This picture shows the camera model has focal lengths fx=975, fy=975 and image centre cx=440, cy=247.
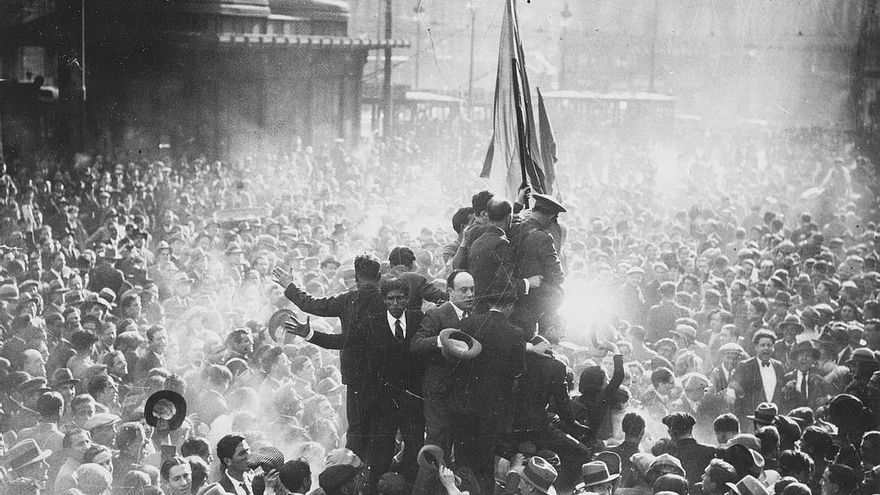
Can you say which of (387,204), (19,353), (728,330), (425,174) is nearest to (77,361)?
(19,353)

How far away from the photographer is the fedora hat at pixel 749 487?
5.79 metres

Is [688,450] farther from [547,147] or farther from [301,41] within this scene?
[301,41]

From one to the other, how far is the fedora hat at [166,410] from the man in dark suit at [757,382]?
16.5 ft

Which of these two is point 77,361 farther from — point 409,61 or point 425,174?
point 409,61

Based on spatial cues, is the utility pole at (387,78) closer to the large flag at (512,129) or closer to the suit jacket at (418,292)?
the large flag at (512,129)

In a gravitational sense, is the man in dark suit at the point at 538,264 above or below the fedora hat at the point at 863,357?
above

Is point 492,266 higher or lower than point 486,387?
higher

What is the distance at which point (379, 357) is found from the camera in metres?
6.79

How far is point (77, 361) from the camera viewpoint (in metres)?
8.88

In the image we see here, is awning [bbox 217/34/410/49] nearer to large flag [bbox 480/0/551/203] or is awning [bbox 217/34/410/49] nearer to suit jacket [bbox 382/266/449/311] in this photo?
large flag [bbox 480/0/551/203]

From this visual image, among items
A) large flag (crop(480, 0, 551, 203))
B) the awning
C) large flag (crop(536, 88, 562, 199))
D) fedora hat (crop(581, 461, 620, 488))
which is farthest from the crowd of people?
the awning

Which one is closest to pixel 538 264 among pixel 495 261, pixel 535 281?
pixel 535 281

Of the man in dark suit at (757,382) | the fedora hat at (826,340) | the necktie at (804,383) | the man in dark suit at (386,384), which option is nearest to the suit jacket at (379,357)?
the man in dark suit at (386,384)

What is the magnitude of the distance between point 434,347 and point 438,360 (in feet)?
0.37
